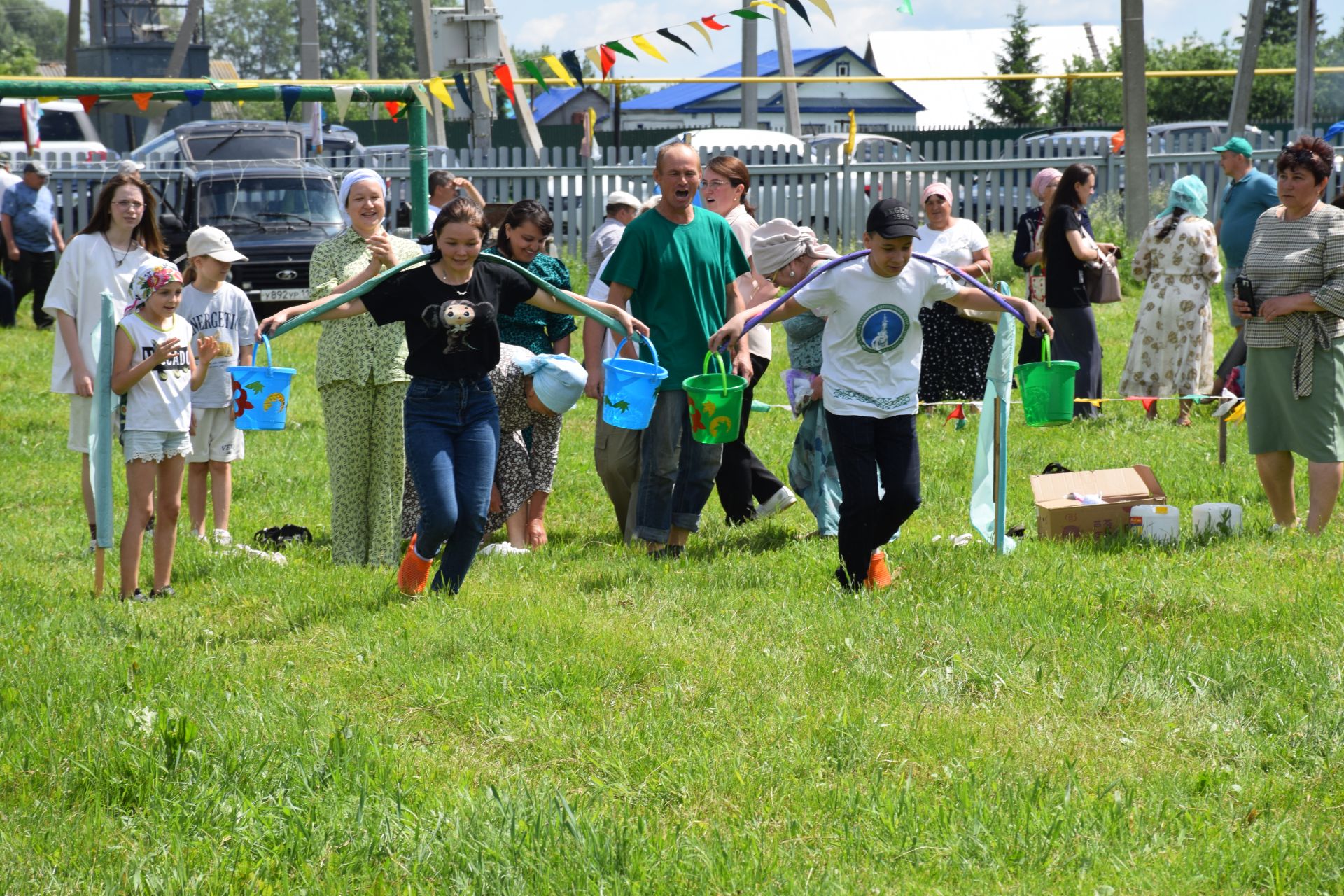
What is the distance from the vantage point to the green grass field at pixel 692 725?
12.9 feet

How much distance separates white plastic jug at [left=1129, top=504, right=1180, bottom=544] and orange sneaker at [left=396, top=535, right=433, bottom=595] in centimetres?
377

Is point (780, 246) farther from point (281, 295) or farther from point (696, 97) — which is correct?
point (696, 97)

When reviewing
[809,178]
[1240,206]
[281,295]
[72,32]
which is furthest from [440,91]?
[72,32]

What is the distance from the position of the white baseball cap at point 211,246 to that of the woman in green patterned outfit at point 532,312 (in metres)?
1.36

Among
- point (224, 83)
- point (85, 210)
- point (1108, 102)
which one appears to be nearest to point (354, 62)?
point (1108, 102)

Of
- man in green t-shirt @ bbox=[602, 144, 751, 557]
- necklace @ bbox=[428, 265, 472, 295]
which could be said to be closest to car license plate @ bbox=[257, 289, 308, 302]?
man in green t-shirt @ bbox=[602, 144, 751, 557]

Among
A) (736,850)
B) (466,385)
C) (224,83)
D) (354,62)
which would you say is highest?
(354,62)

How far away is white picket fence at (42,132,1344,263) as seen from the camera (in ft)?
64.1

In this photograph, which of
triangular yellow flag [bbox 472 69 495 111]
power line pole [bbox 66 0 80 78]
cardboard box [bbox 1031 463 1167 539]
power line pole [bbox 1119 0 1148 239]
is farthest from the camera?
power line pole [bbox 66 0 80 78]

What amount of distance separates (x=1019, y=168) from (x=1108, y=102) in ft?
141

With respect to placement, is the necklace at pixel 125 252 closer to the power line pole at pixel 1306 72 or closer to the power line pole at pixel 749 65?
the power line pole at pixel 1306 72

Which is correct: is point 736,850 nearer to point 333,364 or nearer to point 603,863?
point 603,863

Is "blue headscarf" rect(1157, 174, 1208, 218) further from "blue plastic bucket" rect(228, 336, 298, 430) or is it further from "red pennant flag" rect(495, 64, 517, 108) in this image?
"blue plastic bucket" rect(228, 336, 298, 430)

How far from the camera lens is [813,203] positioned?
20.1 metres
